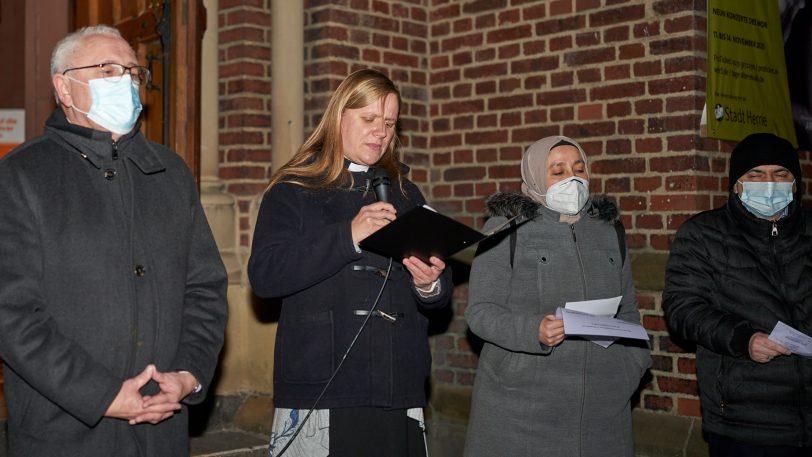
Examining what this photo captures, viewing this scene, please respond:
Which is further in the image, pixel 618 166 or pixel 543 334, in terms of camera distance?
pixel 618 166

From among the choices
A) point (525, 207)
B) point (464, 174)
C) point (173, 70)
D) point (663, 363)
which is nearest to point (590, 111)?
point (464, 174)

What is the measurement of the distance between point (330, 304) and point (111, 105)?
98cm

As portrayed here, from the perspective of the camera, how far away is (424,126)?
6.76 meters

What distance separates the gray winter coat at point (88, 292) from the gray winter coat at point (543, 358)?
3.93 feet

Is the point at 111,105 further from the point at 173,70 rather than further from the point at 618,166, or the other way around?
the point at 618,166

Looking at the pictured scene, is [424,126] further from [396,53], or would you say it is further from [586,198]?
[586,198]

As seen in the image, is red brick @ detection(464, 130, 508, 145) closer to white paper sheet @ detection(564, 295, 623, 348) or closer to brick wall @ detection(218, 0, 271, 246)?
brick wall @ detection(218, 0, 271, 246)

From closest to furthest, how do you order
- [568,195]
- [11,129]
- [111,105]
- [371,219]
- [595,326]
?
[111,105], [371,219], [595,326], [568,195], [11,129]

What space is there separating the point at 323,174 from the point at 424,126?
318 cm

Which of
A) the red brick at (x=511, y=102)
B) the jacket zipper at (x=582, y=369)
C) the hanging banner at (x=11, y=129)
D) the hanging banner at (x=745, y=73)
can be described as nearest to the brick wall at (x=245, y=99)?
the red brick at (x=511, y=102)

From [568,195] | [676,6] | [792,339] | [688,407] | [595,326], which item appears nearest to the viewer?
[595,326]

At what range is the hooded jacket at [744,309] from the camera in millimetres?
4027

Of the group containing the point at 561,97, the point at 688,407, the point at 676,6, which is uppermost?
the point at 676,6

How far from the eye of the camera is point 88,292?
2986mm
